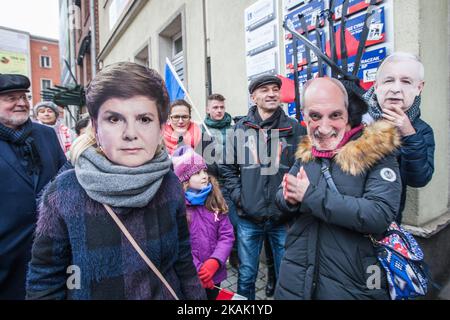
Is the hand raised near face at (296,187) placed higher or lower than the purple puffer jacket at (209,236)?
higher

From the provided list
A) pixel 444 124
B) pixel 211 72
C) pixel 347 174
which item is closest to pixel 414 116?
pixel 347 174

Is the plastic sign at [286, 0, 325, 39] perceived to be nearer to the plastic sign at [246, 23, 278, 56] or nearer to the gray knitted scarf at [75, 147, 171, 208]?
the plastic sign at [246, 23, 278, 56]

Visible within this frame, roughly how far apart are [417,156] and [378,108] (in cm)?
34

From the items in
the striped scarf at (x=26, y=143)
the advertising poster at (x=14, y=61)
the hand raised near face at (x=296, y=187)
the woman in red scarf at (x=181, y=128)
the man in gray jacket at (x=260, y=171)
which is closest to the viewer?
the hand raised near face at (x=296, y=187)

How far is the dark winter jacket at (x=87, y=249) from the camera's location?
0.97m

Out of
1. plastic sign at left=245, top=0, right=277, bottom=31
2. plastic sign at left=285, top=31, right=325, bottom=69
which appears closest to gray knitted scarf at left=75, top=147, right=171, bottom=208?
plastic sign at left=285, top=31, right=325, bottom=69

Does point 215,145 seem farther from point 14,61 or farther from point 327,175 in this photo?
point 14,61

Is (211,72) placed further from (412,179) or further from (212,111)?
(412,179)

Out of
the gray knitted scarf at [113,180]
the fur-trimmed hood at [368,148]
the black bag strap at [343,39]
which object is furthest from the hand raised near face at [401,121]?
the gray knitted scarf at [113,180]

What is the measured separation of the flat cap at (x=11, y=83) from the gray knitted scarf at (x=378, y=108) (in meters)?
2.24

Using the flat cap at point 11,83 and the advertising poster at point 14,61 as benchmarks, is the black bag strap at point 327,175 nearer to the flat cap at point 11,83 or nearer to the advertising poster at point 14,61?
Answer: the flat cap at point 11,83

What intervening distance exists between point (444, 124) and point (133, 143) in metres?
2.59

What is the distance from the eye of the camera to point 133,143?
1.00 m

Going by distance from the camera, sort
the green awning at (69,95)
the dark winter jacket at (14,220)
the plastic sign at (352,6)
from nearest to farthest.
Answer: the dark winter jacket at (14,220) < the plastic sign at (352,6) < the green awning at (69,95)
